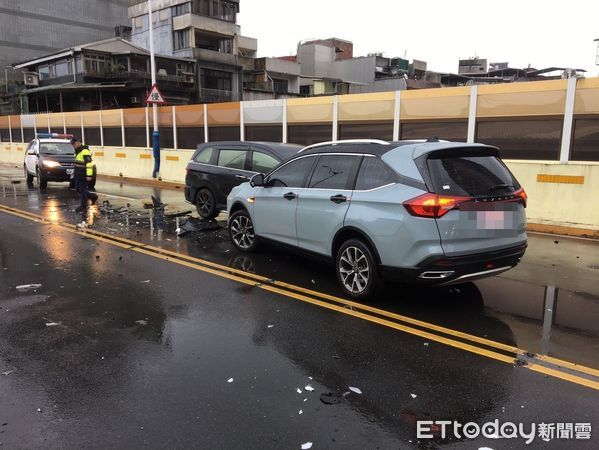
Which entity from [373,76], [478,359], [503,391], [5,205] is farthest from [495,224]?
[373,76]

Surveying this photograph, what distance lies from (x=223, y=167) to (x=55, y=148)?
1031 cm

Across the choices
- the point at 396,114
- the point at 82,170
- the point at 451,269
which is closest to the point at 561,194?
the point at 396,114

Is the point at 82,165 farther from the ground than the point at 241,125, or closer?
closer

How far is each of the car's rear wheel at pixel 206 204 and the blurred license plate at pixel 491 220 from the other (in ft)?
22.0

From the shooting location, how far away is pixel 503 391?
3.68 m

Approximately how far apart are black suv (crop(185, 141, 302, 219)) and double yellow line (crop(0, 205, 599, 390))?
259 centimetres

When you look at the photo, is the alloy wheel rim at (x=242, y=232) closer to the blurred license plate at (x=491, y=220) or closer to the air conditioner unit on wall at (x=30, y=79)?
the blurred license plate at (x=491, y=220)

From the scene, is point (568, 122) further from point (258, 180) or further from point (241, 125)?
point (241, 125)

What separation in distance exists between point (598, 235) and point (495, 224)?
5.53m

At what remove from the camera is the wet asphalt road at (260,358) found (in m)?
3.22

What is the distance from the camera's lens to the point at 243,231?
26.0ft

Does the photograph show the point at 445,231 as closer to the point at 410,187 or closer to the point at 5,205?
the point at 410,187

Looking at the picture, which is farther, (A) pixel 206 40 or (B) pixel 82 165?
(A) pixel 206 40

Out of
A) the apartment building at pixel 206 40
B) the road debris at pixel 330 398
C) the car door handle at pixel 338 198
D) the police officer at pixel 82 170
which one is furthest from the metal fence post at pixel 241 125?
the apartment building at pixel 206 40
